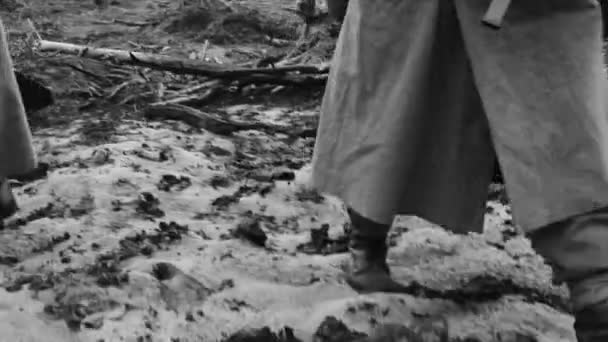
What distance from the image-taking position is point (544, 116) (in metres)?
1.67

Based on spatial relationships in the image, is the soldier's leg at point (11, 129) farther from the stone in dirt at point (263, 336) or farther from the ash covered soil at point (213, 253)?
the stone in dirt at point (263, 336)

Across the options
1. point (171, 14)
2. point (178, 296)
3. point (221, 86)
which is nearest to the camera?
point (178, 296)

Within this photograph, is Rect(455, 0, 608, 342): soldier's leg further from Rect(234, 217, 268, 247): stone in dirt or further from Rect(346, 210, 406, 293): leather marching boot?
Rect(234, 217, 268, 247): stone in dirt

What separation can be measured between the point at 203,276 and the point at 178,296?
146 millimetres

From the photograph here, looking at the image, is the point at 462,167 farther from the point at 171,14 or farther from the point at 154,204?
the point at 171,14

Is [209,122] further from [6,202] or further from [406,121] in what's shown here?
[406,121]

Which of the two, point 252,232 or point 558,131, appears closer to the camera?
point 558,131

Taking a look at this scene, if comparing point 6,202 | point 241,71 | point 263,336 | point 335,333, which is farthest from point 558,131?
point 241,71

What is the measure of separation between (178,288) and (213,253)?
29cm

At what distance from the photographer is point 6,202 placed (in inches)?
101

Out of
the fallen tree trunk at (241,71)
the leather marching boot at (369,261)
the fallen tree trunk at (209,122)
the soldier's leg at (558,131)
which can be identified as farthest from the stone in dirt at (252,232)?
the fallen tree trunk at (241,71)

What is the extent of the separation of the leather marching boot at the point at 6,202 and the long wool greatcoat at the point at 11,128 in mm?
199

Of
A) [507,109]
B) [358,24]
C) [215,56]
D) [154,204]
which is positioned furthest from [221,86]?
[507,109]

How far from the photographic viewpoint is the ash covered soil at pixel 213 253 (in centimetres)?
204
